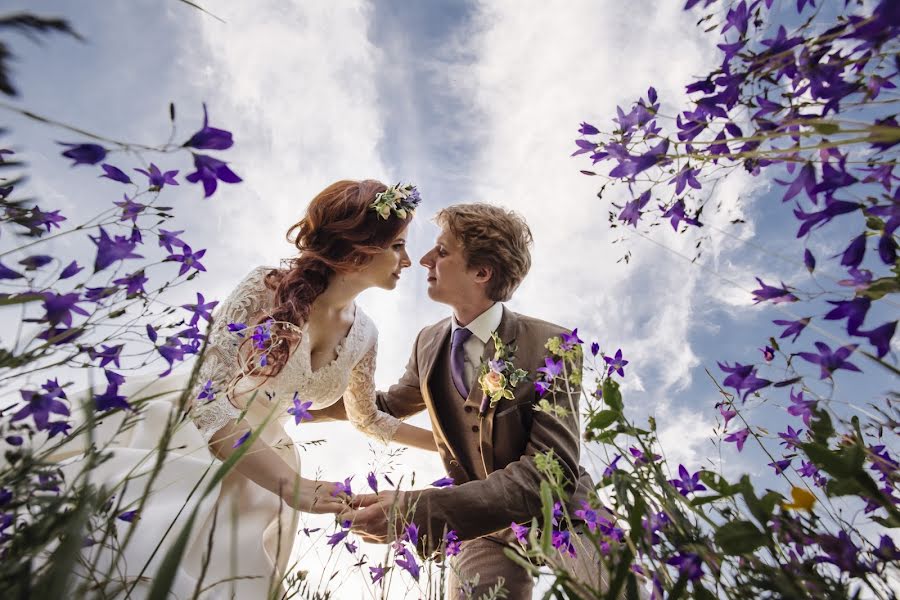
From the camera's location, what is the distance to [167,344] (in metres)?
1.19

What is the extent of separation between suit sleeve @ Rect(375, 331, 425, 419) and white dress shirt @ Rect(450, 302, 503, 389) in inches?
18.5

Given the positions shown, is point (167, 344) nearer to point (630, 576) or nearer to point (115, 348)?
point (115, 348)

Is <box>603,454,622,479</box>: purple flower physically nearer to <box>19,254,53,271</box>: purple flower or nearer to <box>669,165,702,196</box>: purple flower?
<box>669,165,702,196</box>: purple flower

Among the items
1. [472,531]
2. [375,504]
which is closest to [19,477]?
[375,504]

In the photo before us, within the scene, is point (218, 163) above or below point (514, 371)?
below

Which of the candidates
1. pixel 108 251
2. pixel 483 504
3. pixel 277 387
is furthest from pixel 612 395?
pixel 277 387

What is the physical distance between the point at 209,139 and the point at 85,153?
204 millimetres

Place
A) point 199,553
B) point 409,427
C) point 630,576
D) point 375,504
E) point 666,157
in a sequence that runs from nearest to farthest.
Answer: point 630,576
point 666,157
point 199,553
point 375,504
point 409,427

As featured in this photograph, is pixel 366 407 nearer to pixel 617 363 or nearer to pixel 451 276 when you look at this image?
pixel 451 276

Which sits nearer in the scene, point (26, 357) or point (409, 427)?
point (26, 357)

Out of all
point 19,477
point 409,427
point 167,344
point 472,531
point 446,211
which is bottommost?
point 19,477

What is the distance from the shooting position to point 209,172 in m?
0.73

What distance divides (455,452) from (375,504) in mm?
708

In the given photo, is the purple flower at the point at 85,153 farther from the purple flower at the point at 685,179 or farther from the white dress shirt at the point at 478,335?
the white dress shirt at the point at 478,335
